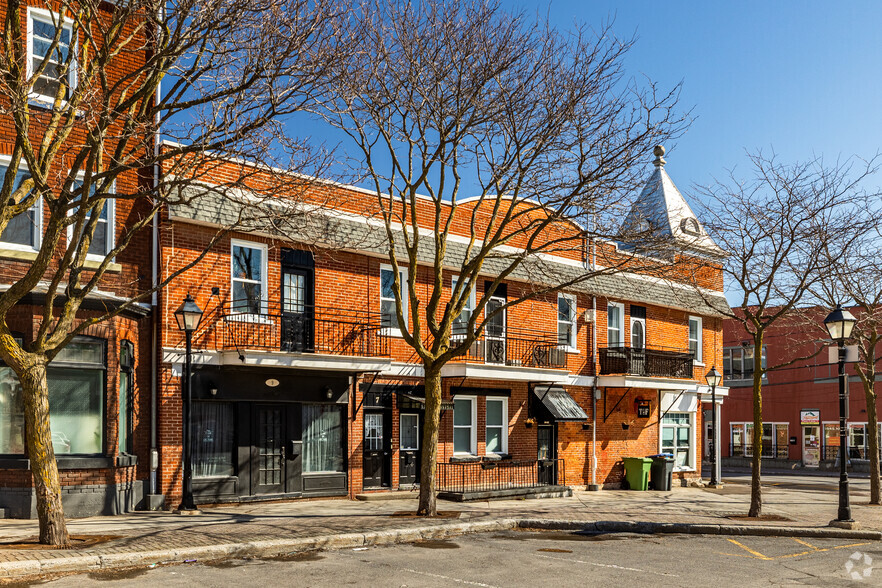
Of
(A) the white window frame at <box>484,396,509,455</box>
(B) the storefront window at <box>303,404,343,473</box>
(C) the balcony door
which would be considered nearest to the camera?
(B) the storefront window at <box>303,404,343,473</box>

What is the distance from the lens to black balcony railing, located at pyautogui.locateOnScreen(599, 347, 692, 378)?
26.7 meters

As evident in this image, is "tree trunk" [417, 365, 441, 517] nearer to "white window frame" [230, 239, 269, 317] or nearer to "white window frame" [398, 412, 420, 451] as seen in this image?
"white window frame" [230, 239, 269, 317]

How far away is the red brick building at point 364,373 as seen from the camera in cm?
1784

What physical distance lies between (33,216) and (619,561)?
448 inches

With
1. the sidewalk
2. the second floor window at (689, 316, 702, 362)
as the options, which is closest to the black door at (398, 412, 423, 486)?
the sidewalk

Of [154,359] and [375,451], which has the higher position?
[154,359]

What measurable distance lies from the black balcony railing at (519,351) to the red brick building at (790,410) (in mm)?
23330

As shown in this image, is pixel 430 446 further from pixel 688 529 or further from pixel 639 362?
pixel 639 362

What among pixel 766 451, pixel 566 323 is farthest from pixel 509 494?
pixel 766 451

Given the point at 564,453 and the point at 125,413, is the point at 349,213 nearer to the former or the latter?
the point at 125,413

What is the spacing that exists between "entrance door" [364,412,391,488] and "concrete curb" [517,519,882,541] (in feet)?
17.8

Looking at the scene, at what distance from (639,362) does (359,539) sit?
15173 millimetres

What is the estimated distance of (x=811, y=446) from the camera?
47125mm

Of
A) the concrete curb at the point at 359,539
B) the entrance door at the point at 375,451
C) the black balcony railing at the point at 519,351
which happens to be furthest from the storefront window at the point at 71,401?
the black balcony railing at the point at 519,351
